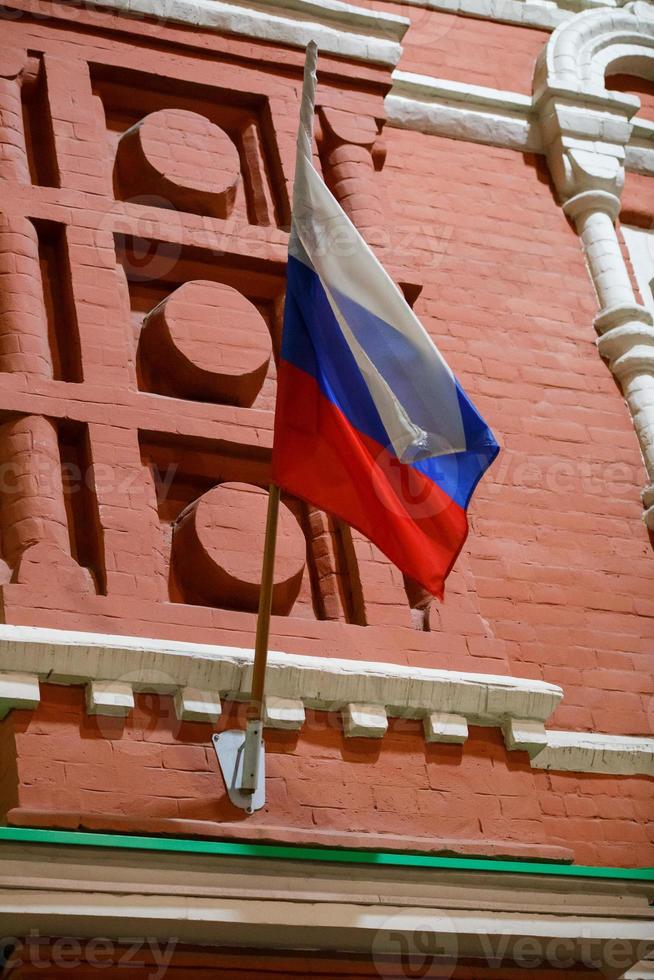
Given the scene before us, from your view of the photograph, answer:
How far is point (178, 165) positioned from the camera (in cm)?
450

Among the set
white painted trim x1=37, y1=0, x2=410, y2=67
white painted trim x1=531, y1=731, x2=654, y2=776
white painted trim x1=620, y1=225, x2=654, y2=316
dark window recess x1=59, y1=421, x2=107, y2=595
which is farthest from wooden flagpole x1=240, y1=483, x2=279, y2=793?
white painted trim x1=620, y1=225, x2=654, y2=316

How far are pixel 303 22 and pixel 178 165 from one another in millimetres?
842

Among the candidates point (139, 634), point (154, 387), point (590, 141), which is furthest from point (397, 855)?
point (590, 141)

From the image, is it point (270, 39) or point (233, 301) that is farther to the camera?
point (270, 39)

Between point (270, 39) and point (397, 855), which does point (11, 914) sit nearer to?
point (397, 855)

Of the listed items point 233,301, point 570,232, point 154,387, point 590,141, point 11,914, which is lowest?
point 11,914

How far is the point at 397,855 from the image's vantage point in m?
3.49

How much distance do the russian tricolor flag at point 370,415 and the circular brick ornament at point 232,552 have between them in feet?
1.25

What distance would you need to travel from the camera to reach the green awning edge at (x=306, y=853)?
3154 millimetres

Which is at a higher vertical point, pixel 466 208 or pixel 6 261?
pixel 466 208

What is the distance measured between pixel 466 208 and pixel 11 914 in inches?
118

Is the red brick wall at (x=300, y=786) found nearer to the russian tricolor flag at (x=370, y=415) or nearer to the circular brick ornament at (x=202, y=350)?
the russian tricolor flag at (x=370, y=415)

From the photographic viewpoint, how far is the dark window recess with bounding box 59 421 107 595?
3.73 meters

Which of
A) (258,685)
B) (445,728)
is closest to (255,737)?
(258,685)
